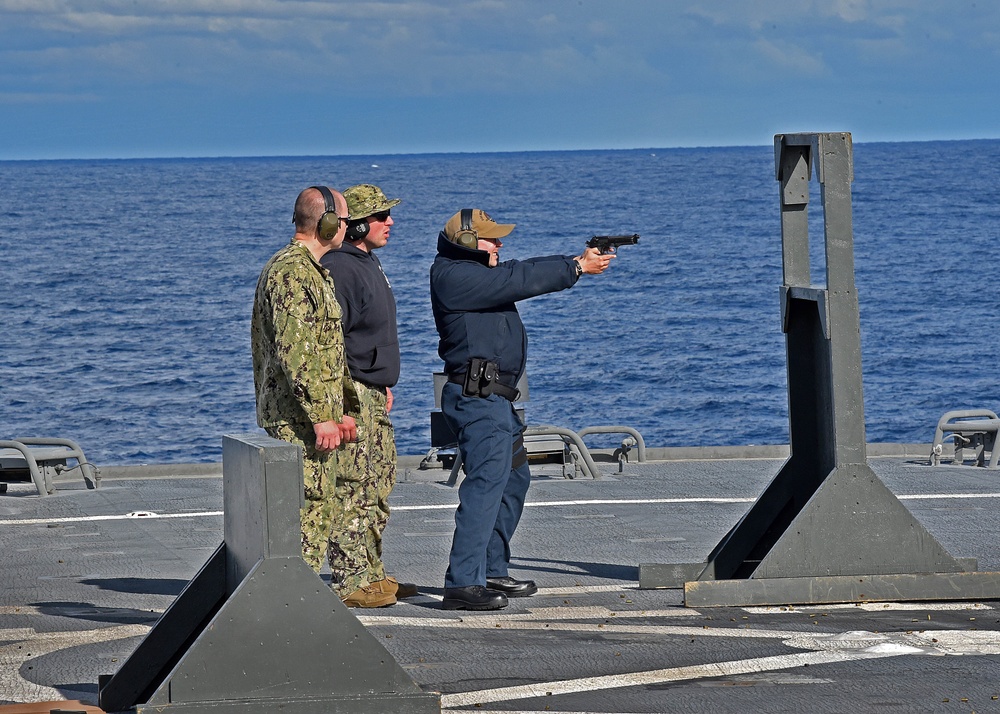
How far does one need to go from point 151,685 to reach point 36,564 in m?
3.54

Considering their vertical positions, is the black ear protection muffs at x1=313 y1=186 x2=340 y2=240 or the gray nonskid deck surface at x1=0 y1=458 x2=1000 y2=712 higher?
the black ear protection muffs at x1=313 y1=186 x2=340 y2=240

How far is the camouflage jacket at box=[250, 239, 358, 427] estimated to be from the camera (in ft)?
21.2

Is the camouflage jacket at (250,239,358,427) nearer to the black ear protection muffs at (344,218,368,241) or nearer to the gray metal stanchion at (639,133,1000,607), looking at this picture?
the black ear protection muffs at (344,218,368,241)

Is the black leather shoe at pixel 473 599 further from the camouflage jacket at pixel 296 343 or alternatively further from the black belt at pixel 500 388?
the camouflage jacket at pixel 296 343

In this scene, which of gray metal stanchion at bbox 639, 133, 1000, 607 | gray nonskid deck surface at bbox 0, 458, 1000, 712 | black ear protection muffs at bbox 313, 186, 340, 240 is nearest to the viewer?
gray nonskid deck surface at bbox 0, 458, 1000, 712

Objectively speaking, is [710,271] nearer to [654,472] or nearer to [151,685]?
[654,472]

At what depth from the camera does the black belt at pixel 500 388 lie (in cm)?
736

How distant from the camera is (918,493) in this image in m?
11.0

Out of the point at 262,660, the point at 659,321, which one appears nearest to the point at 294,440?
the point at 262,660

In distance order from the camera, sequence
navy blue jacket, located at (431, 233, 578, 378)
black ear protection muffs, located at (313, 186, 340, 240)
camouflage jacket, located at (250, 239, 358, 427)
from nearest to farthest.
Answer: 1. camouflage jacket, located at (250, 239, 358, 427)
2. black ear protection muffs, located at (313, 186, 340, 240)
3. navy blue jacket, located at (431, 233, 578, 378)

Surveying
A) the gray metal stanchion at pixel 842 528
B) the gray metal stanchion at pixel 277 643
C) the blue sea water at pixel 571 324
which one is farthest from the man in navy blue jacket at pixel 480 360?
the blue sea water at pixel 571 324

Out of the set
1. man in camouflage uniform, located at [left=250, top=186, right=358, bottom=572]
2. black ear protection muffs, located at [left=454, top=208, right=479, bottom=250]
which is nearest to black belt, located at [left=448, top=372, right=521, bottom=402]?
black ear protection muffs, located at [left=454, top=208, right=479, bottom=250]

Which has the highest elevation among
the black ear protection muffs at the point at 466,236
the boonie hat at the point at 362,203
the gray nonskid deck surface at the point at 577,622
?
the boonie hat at the point at 362,203

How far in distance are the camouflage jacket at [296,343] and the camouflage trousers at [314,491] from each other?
5 centimetres
